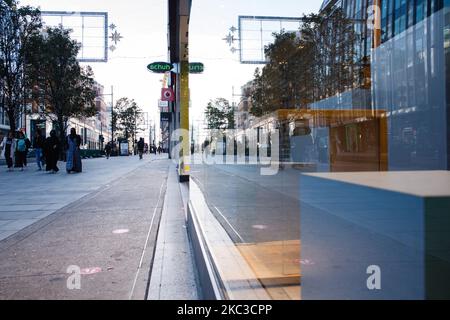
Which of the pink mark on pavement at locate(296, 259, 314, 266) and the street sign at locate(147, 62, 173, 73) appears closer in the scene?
the pink mark on pavement at locate(296, 259, 314, 266)

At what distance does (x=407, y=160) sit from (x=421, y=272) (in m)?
0.72

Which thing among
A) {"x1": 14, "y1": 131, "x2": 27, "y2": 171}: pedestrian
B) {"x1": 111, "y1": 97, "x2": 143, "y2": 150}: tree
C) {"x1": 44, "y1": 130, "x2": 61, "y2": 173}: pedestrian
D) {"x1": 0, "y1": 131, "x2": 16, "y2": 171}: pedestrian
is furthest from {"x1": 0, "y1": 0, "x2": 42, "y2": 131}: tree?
{"x1": 111, "y1": 97, "x2": 143, "y2": 150}: tree

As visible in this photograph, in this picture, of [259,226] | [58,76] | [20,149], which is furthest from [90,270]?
[58,76]

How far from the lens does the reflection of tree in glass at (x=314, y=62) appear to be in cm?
175

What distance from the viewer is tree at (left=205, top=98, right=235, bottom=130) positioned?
12.9 ft

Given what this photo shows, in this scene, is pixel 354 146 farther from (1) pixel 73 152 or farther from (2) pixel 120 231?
(1) pixel 73 152

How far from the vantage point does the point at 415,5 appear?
162cm

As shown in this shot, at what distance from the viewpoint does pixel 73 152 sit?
13781 millimetres

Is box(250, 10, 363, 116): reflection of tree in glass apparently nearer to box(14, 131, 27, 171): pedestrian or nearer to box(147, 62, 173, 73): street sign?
box(147, 62, 173, 73): street sign

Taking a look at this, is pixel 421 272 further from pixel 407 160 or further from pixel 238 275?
pixel 238 275

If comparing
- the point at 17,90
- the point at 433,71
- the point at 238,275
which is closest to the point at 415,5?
the point at 433,71

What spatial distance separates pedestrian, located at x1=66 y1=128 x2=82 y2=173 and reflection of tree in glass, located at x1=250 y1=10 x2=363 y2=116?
1234 cm

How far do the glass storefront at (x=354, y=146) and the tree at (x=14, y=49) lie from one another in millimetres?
22889

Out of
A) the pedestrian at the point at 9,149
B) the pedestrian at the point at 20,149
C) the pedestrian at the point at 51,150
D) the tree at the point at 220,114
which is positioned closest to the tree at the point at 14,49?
the pedestrian at the point at 20,149
